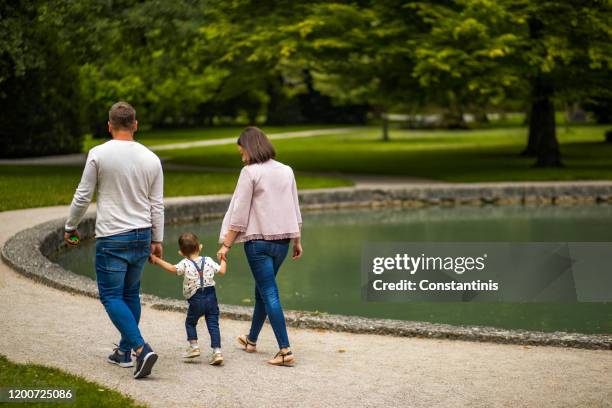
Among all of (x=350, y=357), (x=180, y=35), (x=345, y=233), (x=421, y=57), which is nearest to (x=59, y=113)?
(x=180, y=35)

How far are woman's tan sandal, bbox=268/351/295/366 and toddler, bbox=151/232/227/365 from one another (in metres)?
0.40

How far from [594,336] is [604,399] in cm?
174

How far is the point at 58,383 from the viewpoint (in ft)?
21.6

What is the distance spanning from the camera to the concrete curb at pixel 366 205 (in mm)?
8516

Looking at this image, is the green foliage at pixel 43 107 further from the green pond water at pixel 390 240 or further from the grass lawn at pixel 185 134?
the green pond water at pixel 390 240

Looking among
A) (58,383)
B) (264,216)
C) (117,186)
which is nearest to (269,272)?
(264,216)

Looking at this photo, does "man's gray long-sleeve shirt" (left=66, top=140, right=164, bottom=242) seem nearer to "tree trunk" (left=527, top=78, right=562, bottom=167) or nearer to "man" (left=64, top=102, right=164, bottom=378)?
"man" (left=64, top=102, right=164, bottom=378)

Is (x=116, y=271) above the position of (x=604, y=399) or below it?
above

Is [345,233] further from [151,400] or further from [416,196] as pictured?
[151,400]

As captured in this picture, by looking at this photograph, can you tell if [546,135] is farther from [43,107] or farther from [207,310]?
[207,310]

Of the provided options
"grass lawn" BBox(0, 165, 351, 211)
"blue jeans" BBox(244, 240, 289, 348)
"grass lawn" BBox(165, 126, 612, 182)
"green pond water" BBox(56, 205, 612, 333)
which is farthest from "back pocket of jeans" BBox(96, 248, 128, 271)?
"grass lawn" BBox(165, 126, 612, 182)

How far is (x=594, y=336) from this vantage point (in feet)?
27.3

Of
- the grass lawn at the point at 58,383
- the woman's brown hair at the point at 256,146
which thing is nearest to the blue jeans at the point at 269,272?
the woman's brown hair at the point at 256,146

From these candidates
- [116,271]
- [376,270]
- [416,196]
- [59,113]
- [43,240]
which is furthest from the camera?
[59,113]
